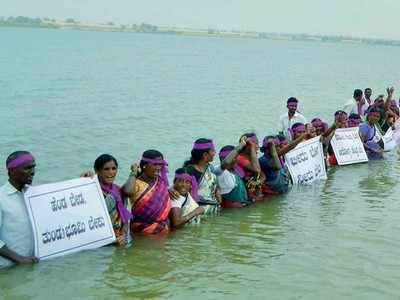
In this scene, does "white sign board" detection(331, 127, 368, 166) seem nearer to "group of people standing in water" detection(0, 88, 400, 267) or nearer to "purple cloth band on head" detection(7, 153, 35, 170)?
"group of people standing in water" detection(0, 88, 400, 267)

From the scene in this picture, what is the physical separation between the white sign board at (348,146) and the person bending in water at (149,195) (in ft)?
22.1

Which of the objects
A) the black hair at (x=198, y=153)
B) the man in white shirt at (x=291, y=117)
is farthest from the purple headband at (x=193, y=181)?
the man in white shirt at (x=291, y=117)

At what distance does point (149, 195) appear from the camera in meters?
7.75

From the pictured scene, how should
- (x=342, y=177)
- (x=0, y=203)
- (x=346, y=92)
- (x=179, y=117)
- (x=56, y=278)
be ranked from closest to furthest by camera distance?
1. (x=0, y=203)
2. (x=56, y=278)
3. (x=342, y=177)
4. (x=179, y=117)
5. (x=346, y=92)

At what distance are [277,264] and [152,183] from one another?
71.6 inches

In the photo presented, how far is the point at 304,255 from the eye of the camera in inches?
316

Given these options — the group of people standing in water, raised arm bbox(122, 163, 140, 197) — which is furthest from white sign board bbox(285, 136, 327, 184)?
raised arm bbox(122, 163, 140, 197)

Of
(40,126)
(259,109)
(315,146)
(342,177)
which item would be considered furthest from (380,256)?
(259,109)

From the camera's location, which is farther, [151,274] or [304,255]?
[304,255]

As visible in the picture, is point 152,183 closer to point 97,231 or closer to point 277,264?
point 97,231

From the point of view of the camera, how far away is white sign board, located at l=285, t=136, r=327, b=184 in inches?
452

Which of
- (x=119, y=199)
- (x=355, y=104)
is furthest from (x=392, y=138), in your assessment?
(x=119, y=199)

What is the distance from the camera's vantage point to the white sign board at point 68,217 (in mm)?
6730

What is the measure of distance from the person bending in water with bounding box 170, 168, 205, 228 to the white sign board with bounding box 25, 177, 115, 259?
1.12 meters
